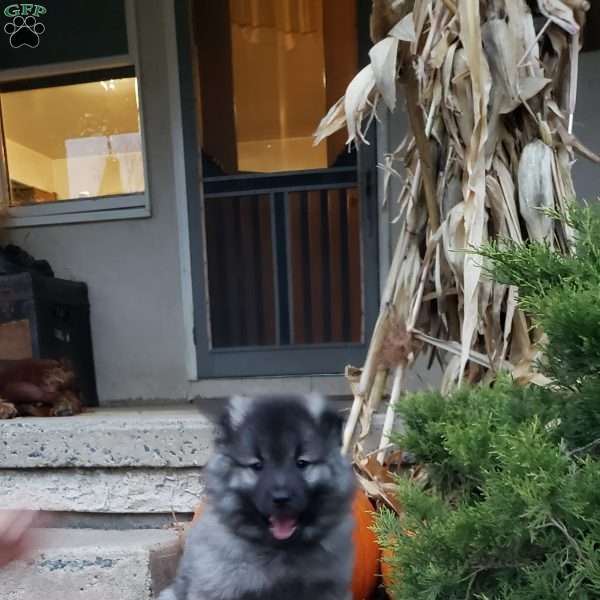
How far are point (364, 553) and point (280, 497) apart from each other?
0.63m

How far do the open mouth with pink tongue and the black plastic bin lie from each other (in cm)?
205

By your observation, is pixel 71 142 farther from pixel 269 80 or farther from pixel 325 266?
pixel 325 266

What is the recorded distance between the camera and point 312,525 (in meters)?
1.54

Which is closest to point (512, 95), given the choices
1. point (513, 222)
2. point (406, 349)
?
point (513, 222)

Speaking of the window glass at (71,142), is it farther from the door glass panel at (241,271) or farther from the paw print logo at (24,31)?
the door glass panel at (241,271)

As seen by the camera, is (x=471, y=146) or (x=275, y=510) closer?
(x=275, y=510)

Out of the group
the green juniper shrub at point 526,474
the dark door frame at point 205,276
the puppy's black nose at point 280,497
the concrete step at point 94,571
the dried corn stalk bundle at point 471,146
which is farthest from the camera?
the dark door frame at point 205,276

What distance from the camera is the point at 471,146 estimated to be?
1.79m

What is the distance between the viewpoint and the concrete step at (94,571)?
194 centimetres

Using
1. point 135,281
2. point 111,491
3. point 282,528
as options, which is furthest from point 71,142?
point 282,528

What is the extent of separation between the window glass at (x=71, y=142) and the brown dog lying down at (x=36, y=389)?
3.93ft

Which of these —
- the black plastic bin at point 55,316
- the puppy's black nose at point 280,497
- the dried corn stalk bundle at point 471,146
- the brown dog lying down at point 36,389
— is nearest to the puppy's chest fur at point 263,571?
the puppy's black nose at point 280,497

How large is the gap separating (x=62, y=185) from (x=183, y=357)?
1296mm

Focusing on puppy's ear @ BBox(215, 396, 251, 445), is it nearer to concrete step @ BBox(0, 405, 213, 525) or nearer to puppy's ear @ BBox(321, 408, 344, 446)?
puppy's ear @ BBox(321, 408, 344, 446)
